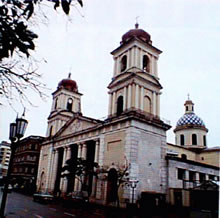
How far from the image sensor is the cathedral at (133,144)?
25500 millimetres

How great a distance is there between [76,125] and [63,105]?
8.70 metres

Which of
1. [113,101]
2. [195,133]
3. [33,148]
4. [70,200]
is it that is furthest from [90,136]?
[33,148]

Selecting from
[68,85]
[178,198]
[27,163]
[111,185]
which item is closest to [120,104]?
[111,185]

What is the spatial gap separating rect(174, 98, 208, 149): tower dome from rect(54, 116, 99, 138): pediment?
22571mm

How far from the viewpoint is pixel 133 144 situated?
2559 centimetres

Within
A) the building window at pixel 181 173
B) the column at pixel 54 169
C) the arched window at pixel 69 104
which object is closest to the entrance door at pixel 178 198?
the building window at pixel 181 173

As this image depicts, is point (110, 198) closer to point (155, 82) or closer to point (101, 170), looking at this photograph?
point (101, 170)

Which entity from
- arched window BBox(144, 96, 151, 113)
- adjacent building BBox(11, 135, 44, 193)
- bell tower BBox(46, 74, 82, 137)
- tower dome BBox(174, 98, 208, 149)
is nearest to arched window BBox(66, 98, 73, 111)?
bell tower BBox(46, 74, 82, 137)

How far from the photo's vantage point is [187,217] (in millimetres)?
18766

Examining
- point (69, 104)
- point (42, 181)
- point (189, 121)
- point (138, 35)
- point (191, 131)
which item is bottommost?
point (42, 181)

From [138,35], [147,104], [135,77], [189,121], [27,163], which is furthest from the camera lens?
[27,163]

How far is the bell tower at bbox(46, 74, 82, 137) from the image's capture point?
44156mm

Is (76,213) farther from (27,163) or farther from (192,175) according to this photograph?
(27,163)

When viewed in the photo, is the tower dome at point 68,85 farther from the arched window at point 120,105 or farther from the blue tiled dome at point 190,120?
the blue tiled dome at point 190,120
